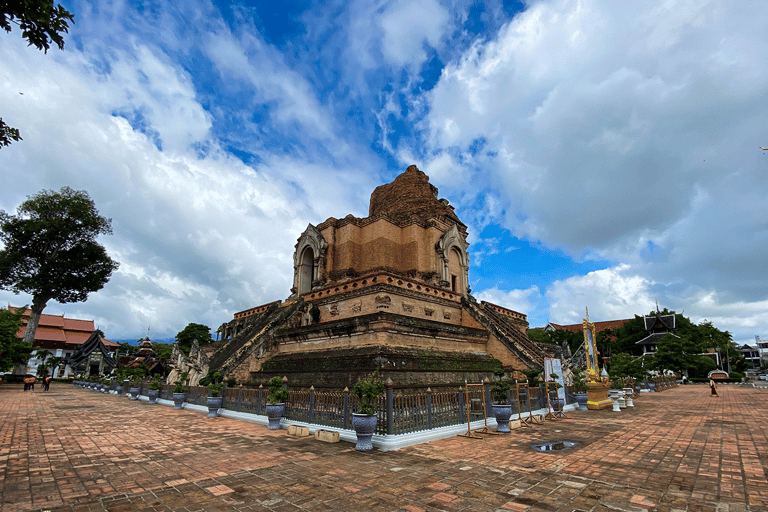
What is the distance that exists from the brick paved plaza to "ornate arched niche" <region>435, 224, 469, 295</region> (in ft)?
39.6

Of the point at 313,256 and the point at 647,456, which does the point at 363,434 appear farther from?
the point at 313,256

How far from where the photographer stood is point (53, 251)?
3262 cm

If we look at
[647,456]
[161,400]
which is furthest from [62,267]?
[647,456]

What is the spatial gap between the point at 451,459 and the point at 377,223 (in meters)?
15.7

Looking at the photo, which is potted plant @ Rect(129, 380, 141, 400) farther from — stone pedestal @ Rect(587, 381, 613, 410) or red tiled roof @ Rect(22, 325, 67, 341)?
red tiled roof @ Rect(22, 325, 67, 341)

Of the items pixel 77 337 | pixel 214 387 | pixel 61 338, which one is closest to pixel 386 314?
pixel 214 387

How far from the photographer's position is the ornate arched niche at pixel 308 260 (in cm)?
2238

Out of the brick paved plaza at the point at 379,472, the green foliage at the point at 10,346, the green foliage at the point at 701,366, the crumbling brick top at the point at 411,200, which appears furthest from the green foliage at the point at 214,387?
the green foliage at the point at 701,366

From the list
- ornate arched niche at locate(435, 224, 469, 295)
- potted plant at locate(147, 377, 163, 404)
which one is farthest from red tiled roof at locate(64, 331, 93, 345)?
ornate arched niche at locate(435, 224, 469, 295)

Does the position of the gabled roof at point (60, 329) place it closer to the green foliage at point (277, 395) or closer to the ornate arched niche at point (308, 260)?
the ornate arched niche at point (308, 260)

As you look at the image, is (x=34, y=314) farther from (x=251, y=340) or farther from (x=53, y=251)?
(x=251, y=340)

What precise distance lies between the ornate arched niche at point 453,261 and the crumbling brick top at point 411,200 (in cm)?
169

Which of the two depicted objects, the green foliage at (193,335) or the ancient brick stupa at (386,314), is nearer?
the ancient brick stupa at (386,314)

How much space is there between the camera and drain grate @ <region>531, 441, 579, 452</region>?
25.1ft
